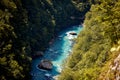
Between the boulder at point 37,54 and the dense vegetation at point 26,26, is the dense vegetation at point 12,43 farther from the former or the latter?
Result: the boulder at point 37,54

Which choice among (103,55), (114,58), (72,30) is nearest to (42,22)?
(72,30)

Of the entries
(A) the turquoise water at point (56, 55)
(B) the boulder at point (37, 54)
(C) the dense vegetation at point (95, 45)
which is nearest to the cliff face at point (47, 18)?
(B) the boulder at point (37, 54)

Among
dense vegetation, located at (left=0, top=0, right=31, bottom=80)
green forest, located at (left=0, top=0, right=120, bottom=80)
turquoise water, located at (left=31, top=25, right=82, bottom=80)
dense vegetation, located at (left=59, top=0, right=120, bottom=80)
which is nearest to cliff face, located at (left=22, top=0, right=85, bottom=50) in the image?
green forest, located at (left=0, top=0, right=120, bottom=80)

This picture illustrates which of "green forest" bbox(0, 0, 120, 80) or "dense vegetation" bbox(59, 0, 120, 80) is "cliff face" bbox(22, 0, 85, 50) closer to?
"green forest" bbox(0, 0, 120, 80)

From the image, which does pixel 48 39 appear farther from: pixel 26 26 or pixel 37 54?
pixel 26 26

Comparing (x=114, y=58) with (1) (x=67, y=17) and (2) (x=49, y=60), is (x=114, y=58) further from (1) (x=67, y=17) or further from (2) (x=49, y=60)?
(1) (x=67, y=17)
